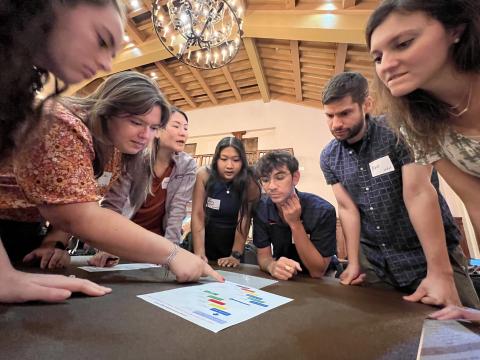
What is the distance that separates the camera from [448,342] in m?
0.44

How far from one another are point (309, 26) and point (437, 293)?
3049mm

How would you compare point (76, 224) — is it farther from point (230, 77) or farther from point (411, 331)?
point (230, 77)

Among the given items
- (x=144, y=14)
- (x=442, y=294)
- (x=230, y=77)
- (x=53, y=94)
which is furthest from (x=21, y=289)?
(x=230, y=77)

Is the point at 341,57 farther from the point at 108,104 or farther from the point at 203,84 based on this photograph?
the point at 108,104

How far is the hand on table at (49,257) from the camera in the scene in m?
0.92

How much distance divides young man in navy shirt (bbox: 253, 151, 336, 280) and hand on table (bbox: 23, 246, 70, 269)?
75 cm

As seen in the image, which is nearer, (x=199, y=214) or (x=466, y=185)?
(x=466, y=185)

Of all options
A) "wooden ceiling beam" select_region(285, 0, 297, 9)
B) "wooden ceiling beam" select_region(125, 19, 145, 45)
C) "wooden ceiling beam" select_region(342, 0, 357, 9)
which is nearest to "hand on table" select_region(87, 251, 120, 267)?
"wooden ceiling beam" select_region(342, 0, 357, 9)

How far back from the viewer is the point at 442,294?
0.82m

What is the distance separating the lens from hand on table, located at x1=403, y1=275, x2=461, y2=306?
80 centimetres

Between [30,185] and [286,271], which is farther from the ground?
[30,185]

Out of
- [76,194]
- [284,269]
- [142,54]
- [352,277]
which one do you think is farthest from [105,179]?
[142,54]

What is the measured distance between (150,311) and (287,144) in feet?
17.0

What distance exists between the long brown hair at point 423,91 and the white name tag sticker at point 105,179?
3.16 feet
